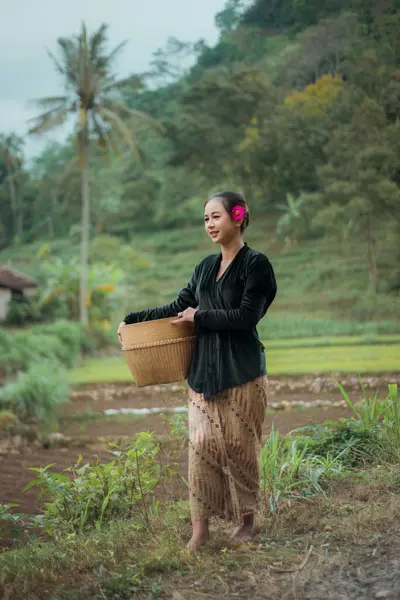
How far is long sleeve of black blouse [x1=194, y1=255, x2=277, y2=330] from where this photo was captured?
214 cm

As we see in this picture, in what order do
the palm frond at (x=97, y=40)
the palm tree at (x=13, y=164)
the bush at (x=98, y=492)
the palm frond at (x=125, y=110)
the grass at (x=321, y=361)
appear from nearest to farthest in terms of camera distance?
1. the bush at (x=98, y=492)
2. the grass at (x=321, y=361)
3. the palm frond at (x=125, y=110)
4. the palm frond at (x=97, y=40)
5. the palm tree at (x=13, y=164)

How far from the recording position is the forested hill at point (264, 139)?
290 inches

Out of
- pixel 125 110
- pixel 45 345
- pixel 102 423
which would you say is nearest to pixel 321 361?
pixel 102 423

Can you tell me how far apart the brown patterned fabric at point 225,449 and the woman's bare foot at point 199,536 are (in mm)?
22

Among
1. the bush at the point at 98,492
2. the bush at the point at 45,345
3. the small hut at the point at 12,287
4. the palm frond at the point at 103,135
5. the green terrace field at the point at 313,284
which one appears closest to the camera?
the bush at the point at 98,492

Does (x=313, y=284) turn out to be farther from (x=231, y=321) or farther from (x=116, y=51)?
(x=231, y=321)

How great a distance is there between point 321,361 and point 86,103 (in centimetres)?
686

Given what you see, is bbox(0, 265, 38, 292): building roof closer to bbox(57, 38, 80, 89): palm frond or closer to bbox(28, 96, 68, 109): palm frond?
bbox(28, 96, 68, 109): palm frond

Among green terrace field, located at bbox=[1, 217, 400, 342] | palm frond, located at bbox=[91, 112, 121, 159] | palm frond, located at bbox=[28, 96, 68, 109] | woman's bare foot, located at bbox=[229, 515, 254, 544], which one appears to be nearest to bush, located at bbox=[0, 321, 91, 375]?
green terrace field, located at bbox=[1, 217, 400, 342]

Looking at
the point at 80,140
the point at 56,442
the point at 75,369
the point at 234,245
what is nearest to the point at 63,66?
the point at 80,140

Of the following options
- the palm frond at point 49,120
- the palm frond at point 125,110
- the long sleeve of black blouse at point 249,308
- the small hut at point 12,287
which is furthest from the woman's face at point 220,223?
the small hut at point 12,287

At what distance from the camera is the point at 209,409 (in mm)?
2225

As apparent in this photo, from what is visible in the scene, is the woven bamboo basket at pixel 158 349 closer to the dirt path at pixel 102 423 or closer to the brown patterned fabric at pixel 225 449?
the brown patterned fabric at pixel 225 449

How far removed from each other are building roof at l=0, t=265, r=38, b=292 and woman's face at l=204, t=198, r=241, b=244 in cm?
1171
